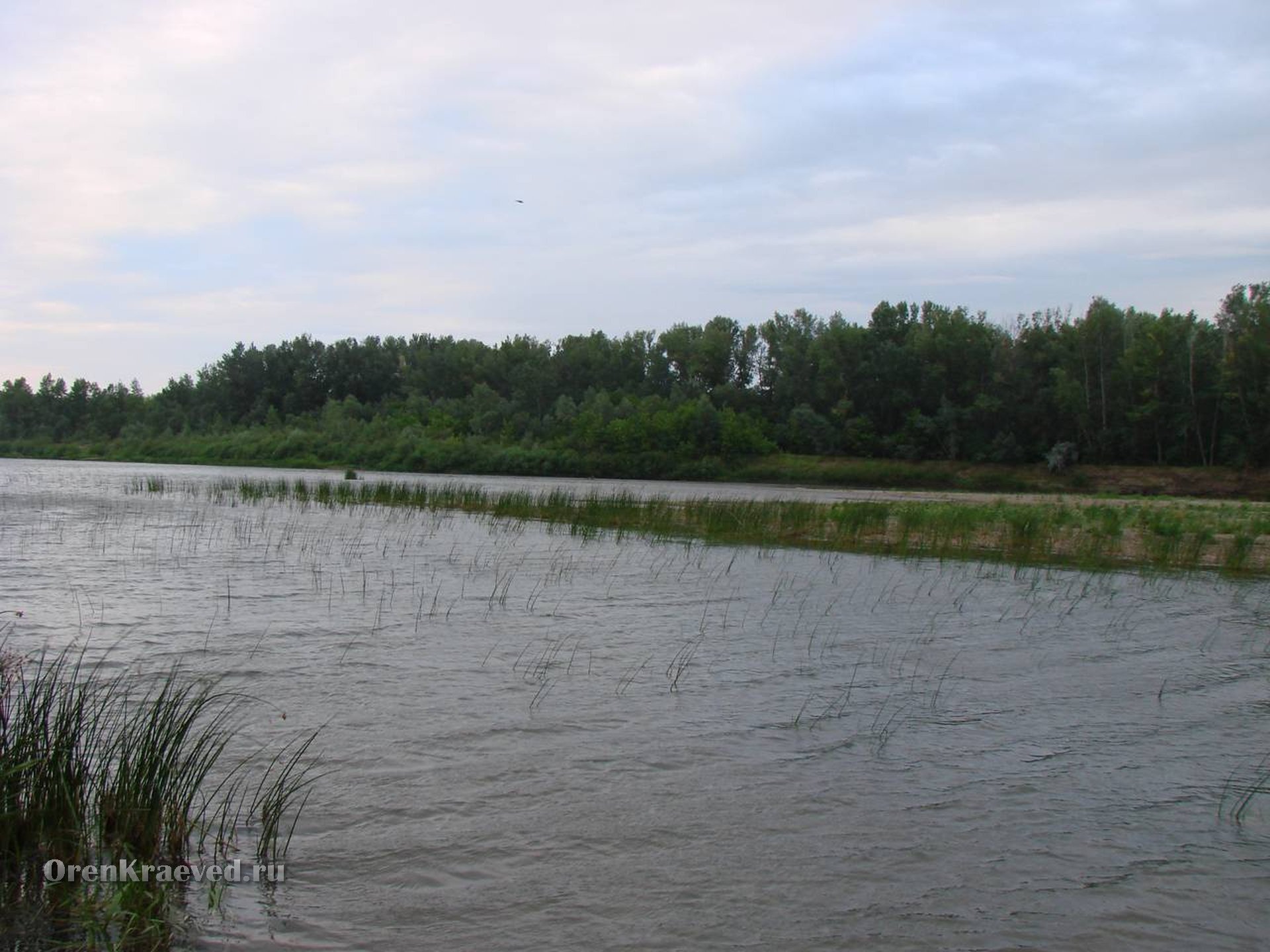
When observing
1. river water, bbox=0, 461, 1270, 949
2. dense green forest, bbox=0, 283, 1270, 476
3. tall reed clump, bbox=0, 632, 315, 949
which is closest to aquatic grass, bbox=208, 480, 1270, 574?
river water, bbox=0, 461, 1270, 949

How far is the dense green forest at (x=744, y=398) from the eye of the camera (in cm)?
6850

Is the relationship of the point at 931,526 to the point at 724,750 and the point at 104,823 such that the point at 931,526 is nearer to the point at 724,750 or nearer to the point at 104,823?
the point at 724,750

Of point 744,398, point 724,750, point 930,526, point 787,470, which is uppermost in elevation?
point 744,398

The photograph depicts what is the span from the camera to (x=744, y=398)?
Result: 3565 inches

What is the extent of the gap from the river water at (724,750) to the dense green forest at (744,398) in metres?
57.7

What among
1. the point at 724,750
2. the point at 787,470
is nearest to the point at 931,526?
the point at 724,750

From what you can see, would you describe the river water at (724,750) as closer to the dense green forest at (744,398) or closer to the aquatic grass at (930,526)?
the aquatic grass at (930,526)

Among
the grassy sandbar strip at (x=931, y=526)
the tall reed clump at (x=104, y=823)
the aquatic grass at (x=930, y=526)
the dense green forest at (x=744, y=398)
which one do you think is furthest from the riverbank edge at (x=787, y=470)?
the tall reed clump at (x=104, y=823)

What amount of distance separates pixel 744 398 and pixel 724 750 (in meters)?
83.5

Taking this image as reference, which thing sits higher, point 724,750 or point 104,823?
point 104,823

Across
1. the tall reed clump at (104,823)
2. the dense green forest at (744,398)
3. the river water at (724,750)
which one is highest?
the dense green forest at (744,398)

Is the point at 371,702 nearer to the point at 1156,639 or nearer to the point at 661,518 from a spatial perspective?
the point at 1156,639

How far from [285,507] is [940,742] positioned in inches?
1021

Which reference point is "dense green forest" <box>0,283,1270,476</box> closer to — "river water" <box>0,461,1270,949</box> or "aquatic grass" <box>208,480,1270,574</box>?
"aquatic grass" <box>208,480,1270,574</box>
